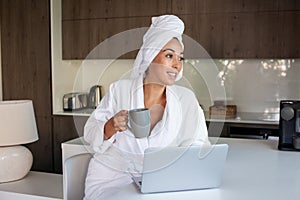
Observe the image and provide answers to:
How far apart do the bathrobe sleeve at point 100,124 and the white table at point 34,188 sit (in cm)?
91

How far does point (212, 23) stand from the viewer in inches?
128

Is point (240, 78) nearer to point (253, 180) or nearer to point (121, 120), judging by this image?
point (253, 180)

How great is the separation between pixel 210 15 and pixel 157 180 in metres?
2.53

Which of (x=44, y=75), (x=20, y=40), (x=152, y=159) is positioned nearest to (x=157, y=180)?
(x=152, y=159)

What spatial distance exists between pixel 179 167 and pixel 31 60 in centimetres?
315

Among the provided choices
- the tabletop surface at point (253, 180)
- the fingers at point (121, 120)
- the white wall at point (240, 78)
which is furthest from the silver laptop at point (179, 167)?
the white wall at point (240, 78)

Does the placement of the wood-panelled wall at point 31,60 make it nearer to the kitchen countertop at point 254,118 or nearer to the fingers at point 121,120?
the kitchen countertop at point 254,118

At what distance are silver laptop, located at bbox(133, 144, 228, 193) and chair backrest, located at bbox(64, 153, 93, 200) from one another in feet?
1.69

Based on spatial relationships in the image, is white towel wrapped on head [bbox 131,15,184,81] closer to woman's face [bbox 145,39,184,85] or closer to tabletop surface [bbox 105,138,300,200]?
woman's face [bbox 145,39,184,85]

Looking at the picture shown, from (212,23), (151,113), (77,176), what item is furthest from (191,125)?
(212,23)

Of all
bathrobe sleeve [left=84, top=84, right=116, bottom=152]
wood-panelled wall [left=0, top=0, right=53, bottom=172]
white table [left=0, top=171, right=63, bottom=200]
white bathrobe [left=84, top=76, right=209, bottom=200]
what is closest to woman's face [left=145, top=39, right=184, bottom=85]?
white bathrobe [left=84, top=76, right=209, bottom=200]

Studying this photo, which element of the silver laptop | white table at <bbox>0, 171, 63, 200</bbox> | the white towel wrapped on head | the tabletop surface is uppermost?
the white towel wrapped on head

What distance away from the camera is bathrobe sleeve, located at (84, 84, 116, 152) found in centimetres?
123

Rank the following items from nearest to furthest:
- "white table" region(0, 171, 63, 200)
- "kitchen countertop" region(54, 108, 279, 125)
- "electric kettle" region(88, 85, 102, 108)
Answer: "white table" region(0, 171, 63, 200)
"kitchen countertop" region(54, 108, 279, 125)
"electric kettle" region(88, 85, 102, 108)
